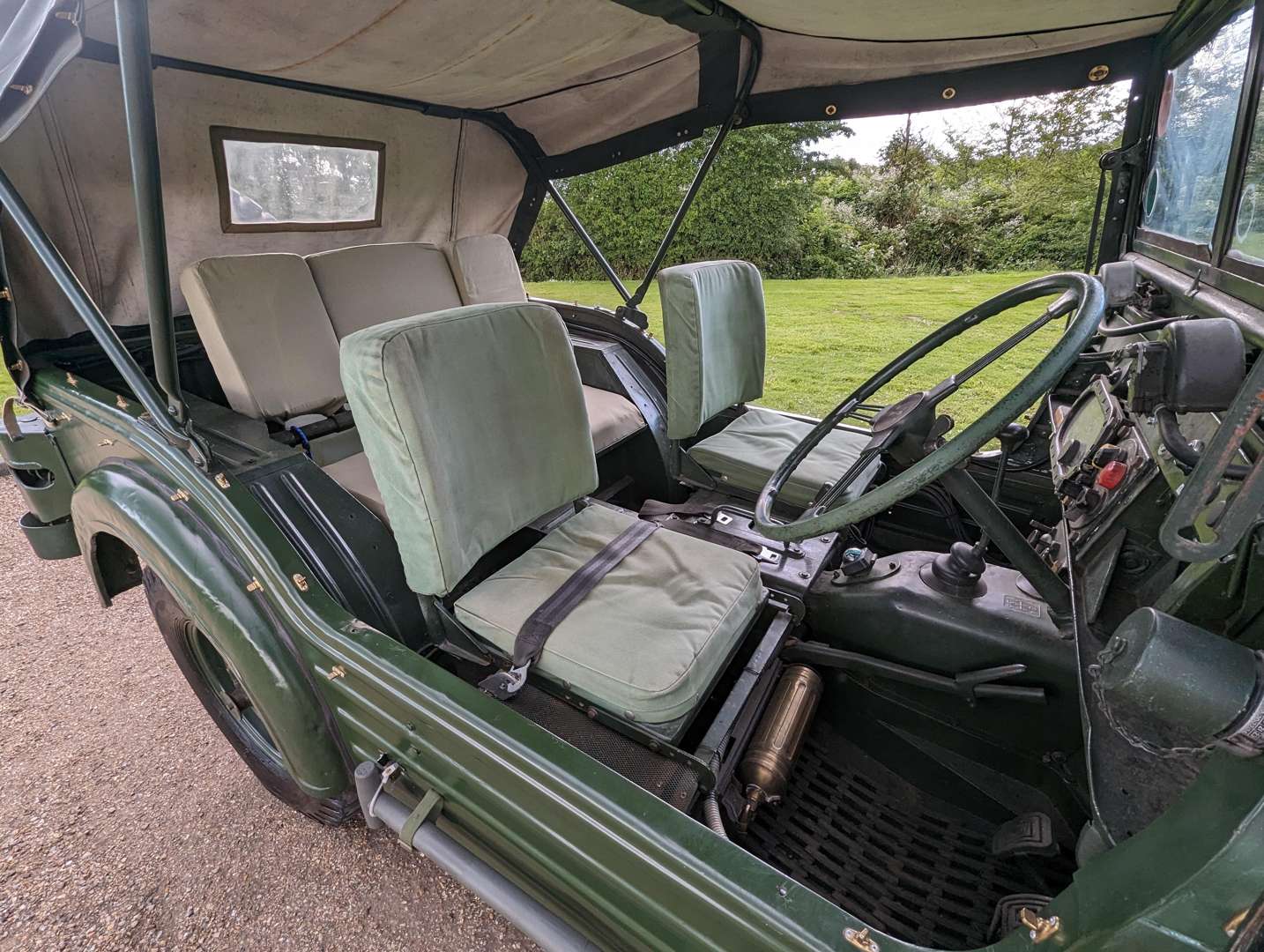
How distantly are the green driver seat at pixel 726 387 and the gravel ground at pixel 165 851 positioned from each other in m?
1.59

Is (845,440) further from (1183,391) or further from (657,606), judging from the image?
(1183,391)

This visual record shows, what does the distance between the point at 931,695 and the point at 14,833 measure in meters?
2.59

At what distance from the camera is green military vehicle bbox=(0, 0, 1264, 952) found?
0.95m

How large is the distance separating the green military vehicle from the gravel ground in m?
0.19

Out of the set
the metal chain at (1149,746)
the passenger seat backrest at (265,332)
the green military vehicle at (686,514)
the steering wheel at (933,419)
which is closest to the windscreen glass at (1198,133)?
the green military vehicle at (686,514)

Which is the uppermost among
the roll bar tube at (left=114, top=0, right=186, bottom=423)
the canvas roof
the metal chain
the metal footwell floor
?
the canvas roof

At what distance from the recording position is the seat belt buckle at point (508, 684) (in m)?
1.42

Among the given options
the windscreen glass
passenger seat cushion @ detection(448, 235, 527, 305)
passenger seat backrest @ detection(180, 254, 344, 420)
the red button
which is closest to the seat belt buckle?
the red button

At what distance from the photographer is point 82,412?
190 cm

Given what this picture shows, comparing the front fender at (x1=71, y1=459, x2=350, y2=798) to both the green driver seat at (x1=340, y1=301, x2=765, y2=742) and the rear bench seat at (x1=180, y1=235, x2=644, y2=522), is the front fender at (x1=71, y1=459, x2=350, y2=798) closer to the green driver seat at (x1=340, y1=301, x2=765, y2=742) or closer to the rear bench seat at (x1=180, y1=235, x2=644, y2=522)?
the green driver seat at (x1=340, y1=301, x2=765, y2=742)

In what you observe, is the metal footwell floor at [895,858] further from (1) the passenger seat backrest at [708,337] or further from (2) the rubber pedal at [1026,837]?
(1) the passenger seat backrest at [708,337]

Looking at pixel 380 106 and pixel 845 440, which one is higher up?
pixel 380 106

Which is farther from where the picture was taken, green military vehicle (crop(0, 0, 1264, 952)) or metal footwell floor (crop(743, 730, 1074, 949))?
metal footwell floor (crop(743, 730, 1074, 949))

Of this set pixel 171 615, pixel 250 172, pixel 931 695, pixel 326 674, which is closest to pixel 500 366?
pixel 326 674
